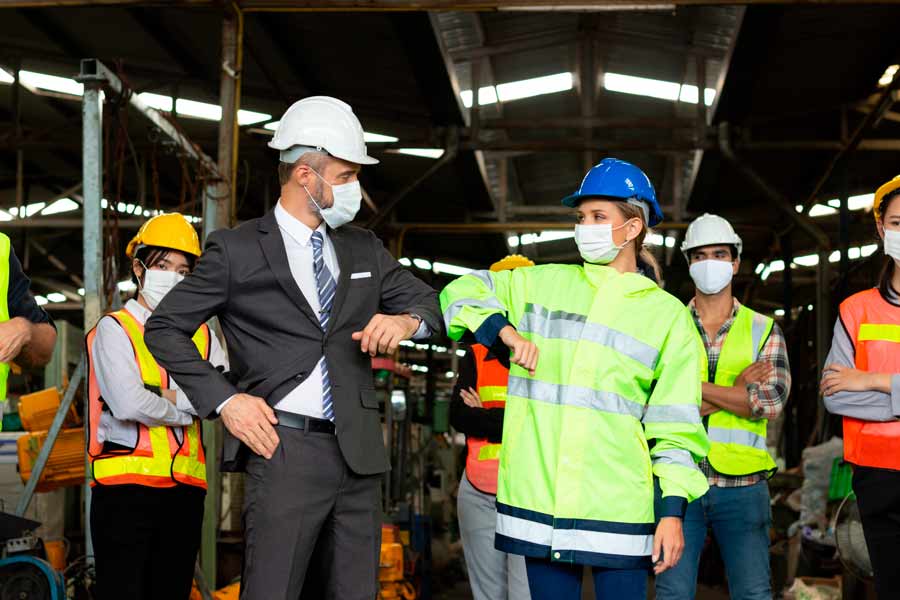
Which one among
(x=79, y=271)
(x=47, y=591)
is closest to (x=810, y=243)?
(x=79, y=271)

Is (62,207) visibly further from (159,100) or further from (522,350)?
(522,350)

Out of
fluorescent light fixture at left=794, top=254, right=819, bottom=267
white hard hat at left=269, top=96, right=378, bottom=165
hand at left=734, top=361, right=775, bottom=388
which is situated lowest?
hand at left=734, top=361, right=775, bottom=388

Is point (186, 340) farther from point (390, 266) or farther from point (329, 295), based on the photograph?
point (390, 266)

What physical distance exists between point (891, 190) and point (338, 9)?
4.02 m

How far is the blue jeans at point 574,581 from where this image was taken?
9.77 feet

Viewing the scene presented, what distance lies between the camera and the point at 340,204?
3.26 m

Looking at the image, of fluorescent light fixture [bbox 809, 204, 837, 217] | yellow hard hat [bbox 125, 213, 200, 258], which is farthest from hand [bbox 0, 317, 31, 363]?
fluorescent light fixture [bbox 809, 204, 837, 217]

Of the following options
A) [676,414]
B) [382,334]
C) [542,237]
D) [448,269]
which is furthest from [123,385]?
[448,269]

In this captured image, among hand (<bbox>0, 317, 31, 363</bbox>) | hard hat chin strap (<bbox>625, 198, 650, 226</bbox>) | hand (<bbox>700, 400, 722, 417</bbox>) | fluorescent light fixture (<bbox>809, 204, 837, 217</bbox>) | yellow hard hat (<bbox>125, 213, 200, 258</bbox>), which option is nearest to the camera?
hand (<bbox>0, 317, 31, 363</bbox>)

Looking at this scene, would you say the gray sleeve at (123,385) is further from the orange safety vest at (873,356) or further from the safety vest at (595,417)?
the orange safety vest at (873,356)

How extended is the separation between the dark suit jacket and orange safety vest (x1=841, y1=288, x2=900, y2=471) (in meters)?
1.74

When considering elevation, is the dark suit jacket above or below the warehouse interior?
below

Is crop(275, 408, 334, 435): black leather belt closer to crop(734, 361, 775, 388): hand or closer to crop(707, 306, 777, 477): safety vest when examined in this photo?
crop(707, 306, 777, 477): safety vest

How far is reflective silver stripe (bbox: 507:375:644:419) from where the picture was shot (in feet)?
10.0
